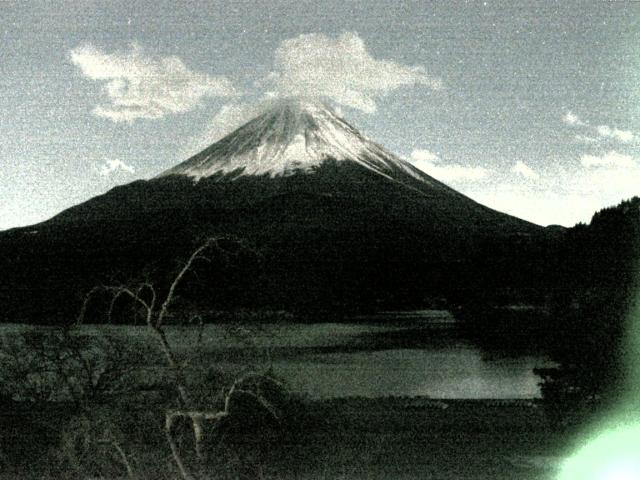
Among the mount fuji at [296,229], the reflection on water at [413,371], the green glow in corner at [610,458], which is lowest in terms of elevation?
the reflection on water at [413,371]

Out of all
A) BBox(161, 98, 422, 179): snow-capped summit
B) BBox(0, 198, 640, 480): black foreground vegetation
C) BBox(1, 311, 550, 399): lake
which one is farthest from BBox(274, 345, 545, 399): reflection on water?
BBox(161, 98, 422, 179): snow-capped summit

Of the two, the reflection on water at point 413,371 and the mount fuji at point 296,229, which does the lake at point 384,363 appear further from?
the mount fuji at point 296,229

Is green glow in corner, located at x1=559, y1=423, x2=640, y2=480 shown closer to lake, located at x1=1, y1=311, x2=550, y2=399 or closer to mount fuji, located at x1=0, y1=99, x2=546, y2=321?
lake, located at x1=1, y1=311, x2=550, y2=399

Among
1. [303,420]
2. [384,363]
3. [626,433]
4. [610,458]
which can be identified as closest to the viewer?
[626,433]

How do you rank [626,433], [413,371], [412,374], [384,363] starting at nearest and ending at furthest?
[626,433] → [412,374] → [413,371] → [384,363]

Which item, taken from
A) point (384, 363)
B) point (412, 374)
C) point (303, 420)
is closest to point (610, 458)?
point (303, 420)

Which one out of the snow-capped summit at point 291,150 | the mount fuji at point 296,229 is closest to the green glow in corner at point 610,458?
the mount fuji at point 296,229

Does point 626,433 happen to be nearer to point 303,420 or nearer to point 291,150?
point 303,420
